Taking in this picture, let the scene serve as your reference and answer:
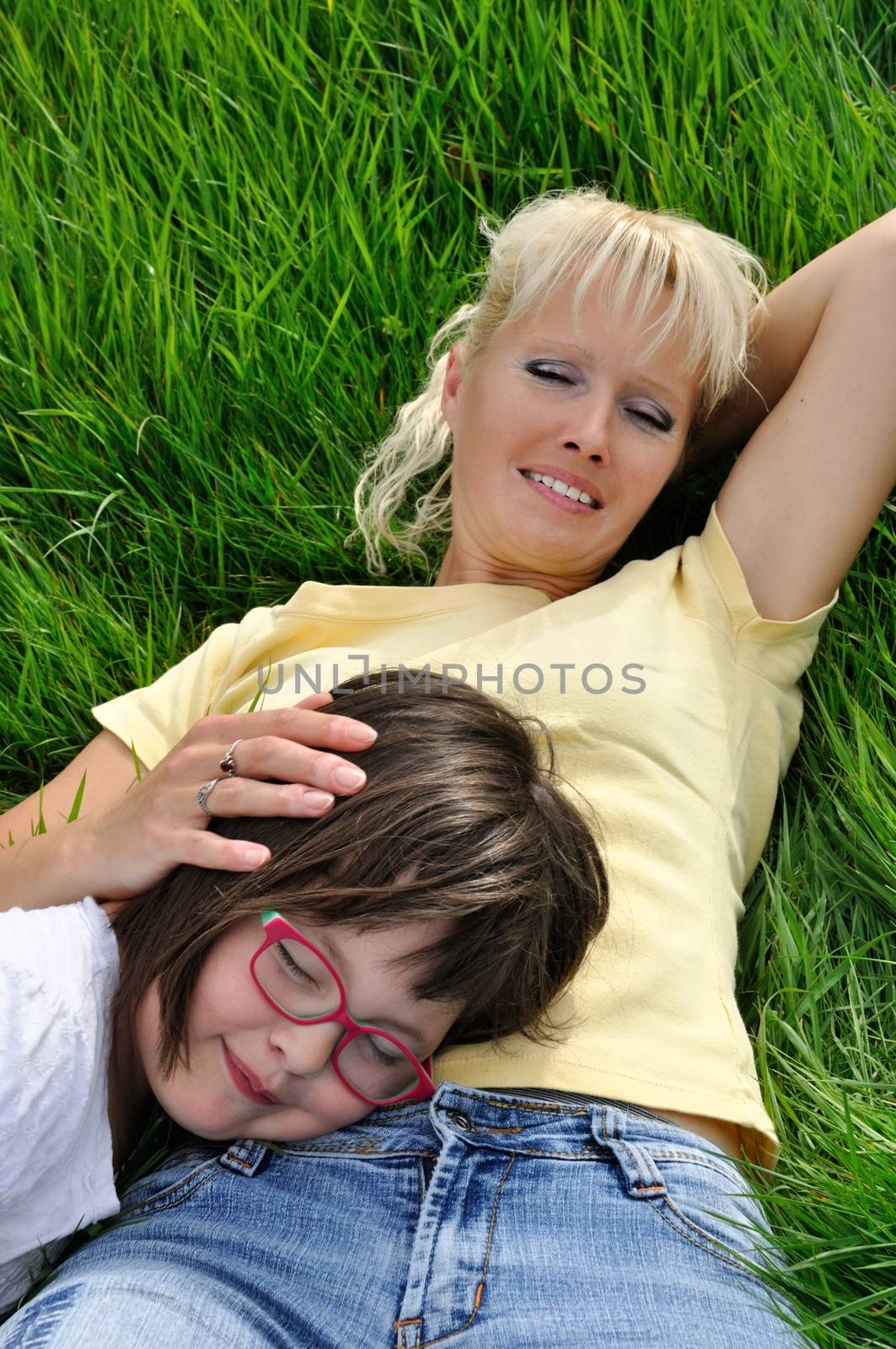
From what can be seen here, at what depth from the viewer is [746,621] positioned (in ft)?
6.63

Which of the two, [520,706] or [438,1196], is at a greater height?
[520,706]

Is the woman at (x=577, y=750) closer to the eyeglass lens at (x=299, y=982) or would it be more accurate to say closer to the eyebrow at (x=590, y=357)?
the eyebrow at (x=590, y=357)

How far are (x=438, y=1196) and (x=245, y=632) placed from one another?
106cm

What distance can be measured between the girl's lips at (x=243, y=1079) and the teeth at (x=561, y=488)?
113 cm

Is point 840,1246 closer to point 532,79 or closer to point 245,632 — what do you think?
point 245,632

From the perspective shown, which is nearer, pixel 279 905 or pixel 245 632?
pixel 279 905

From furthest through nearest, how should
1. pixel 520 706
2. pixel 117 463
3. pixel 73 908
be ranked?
pixel 117 463 → pixel 520 706 → pixel 73 908

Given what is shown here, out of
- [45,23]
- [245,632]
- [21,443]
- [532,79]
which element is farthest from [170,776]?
[45,23]

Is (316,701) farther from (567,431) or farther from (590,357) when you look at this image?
Result: (590,357)

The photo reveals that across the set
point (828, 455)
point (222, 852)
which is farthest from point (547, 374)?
point (222, 852)

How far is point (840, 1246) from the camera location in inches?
61.9

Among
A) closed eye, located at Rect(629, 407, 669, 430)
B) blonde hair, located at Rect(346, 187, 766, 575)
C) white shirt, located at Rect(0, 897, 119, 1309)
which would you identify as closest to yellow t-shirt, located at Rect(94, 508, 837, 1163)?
closed eye, located at Rect(629, 407, 669, 430)

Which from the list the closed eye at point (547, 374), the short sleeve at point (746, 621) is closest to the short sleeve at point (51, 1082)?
the short sleeve at point (746, 621)

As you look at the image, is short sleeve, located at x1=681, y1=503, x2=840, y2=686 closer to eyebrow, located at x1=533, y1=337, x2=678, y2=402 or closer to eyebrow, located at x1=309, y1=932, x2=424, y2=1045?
eyebrow, located at x1=533, y1=337, x2=678, y2=402
